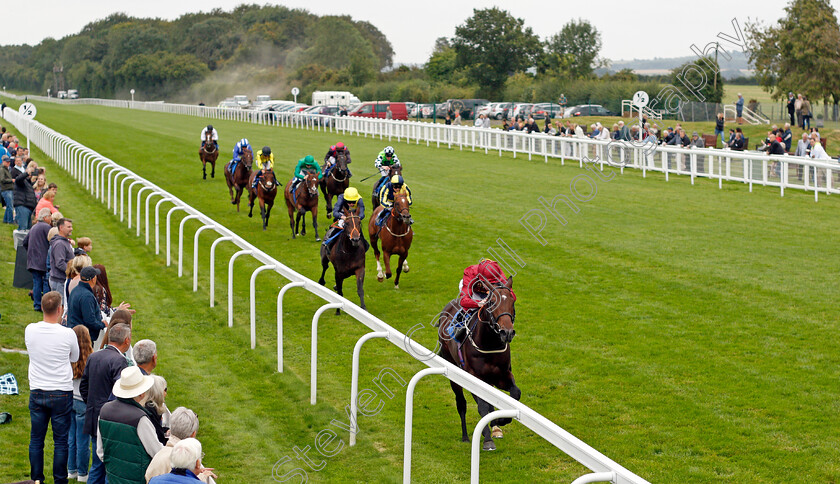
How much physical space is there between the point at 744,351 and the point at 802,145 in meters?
13.6

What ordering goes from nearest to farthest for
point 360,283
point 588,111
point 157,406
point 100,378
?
point 157,406, point 100,378, point 360,283, point 588,111

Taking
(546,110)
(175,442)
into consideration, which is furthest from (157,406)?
(546,110)

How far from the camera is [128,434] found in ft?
16.1

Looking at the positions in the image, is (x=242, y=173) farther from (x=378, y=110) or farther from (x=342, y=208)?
A: (x=378, y=110)

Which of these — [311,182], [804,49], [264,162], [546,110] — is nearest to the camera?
[311,182]

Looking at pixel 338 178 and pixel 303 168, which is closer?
pixel 303 168

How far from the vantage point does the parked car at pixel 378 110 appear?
1670 inches

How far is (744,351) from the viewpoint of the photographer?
866 centimetres

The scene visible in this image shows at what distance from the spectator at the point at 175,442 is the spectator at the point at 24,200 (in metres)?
10.6

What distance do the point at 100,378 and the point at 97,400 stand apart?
0.15 metres

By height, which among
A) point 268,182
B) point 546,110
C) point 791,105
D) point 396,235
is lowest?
point 396,235

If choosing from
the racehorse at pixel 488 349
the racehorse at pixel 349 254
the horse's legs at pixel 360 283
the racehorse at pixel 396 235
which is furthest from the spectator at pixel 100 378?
the racehorse at pixel 396 235

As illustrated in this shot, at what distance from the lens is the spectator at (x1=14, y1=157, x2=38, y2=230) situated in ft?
46.3

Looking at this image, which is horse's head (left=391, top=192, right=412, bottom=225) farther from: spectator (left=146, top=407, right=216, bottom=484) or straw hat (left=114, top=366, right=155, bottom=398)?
spectator (left=146, top=407, right=216, bottom=484)
